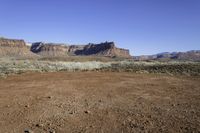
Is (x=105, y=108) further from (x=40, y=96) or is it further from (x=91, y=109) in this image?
(x=40, y=96)

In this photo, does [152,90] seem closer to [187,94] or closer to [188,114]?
[187,94]

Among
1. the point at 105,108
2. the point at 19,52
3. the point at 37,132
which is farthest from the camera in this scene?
the point at 19,52

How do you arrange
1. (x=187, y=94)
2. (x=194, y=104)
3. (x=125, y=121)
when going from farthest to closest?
1. (x=187, y=94)
2. (x=194, y=104)
3. (x=125, y=121)

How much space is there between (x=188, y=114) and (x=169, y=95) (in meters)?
3.56

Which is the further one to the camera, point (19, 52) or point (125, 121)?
point (19, 52)

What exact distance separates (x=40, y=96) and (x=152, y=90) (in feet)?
17.6

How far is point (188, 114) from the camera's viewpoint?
30.0ft

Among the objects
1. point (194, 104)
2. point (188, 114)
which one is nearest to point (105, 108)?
point (188, 114)

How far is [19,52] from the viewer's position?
7859 inches

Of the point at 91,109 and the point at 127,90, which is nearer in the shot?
the point at 91,109

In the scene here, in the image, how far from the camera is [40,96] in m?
11.9

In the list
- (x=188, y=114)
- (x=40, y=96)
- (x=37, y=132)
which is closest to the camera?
(x=37, y=132)

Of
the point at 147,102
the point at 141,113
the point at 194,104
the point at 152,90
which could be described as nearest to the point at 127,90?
the point at 152,90

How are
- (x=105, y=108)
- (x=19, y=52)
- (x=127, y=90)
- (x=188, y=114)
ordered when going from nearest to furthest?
(x=188, y=114)
(x=105, y=108)
(x=127, y=90)
(x=19, y=52)
